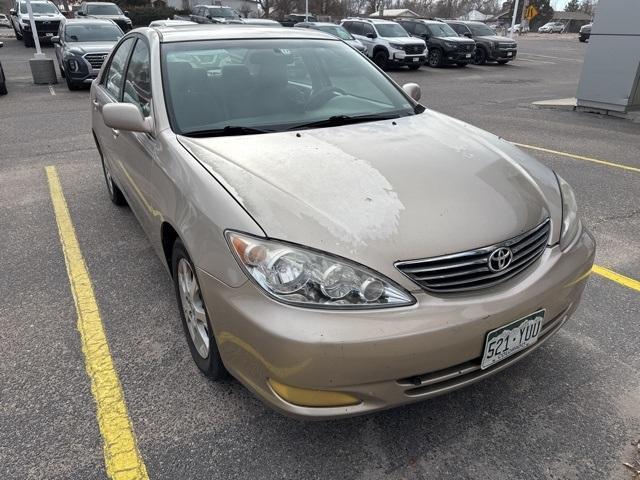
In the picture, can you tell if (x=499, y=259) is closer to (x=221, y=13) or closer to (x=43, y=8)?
(x=43, y=8)

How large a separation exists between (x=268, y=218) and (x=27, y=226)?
3.42 meters

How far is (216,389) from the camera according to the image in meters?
2.47

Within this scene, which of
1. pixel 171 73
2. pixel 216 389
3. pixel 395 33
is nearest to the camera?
pixel 216 389

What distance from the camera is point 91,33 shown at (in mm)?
12539

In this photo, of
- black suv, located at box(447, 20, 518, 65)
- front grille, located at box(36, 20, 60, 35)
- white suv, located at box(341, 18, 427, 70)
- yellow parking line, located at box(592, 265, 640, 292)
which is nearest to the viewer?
yellow parking line, located at box(592, 265, 640, 292)

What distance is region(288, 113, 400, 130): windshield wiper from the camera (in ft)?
9.46

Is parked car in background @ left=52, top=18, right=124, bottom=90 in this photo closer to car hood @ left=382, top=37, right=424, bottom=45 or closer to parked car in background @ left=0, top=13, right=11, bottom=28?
car hood @ left=382, top=37, right=424, bottom=45

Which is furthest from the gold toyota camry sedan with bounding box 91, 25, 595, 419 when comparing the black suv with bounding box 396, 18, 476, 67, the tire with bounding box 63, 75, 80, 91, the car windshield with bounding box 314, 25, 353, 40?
the black suv with bounding box 396, 18, 476, 67

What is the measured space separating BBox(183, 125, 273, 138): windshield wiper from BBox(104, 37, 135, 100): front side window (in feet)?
4.81

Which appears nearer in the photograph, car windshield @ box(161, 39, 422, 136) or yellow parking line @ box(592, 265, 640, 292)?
car windshield @ box(161, 39, 422, 136)

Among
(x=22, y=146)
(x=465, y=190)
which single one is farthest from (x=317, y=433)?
(x=22, y=146)

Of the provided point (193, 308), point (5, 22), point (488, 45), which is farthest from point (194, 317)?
Result: point (5, 22)

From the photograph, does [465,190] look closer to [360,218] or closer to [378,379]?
[360,218]

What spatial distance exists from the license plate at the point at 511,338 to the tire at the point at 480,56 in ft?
67.3
